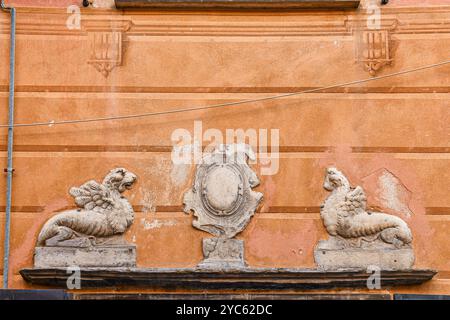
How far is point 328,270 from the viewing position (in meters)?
10.5

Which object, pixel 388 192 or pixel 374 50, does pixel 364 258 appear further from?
pixel 374 50

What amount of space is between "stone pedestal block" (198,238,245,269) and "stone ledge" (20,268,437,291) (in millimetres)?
97


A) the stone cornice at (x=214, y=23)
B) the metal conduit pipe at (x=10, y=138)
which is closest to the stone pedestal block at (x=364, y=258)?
the stone cornice at (x=214, y=23)

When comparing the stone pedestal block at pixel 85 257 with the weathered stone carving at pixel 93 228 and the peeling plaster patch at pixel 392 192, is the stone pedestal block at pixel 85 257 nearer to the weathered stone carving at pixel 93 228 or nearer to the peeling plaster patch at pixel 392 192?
the weathered stone carving at pixel 93 228

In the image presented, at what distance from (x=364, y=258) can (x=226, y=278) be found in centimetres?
127

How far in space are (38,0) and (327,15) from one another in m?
2.75

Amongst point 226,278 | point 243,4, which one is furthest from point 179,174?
point 243,4

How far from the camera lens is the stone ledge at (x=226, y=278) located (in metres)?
10.5

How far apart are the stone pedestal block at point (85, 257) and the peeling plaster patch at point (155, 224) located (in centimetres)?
26

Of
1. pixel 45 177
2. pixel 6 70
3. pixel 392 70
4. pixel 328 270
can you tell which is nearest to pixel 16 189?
pixel 45 177

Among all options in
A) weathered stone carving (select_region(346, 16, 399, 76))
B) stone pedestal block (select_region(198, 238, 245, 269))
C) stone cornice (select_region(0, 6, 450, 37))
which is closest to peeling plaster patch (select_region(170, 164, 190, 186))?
stone pedestal block (select_region(198, 238, 245, 269))

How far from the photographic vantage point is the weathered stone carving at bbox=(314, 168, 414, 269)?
10562 millimetres

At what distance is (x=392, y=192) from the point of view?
1072cm
